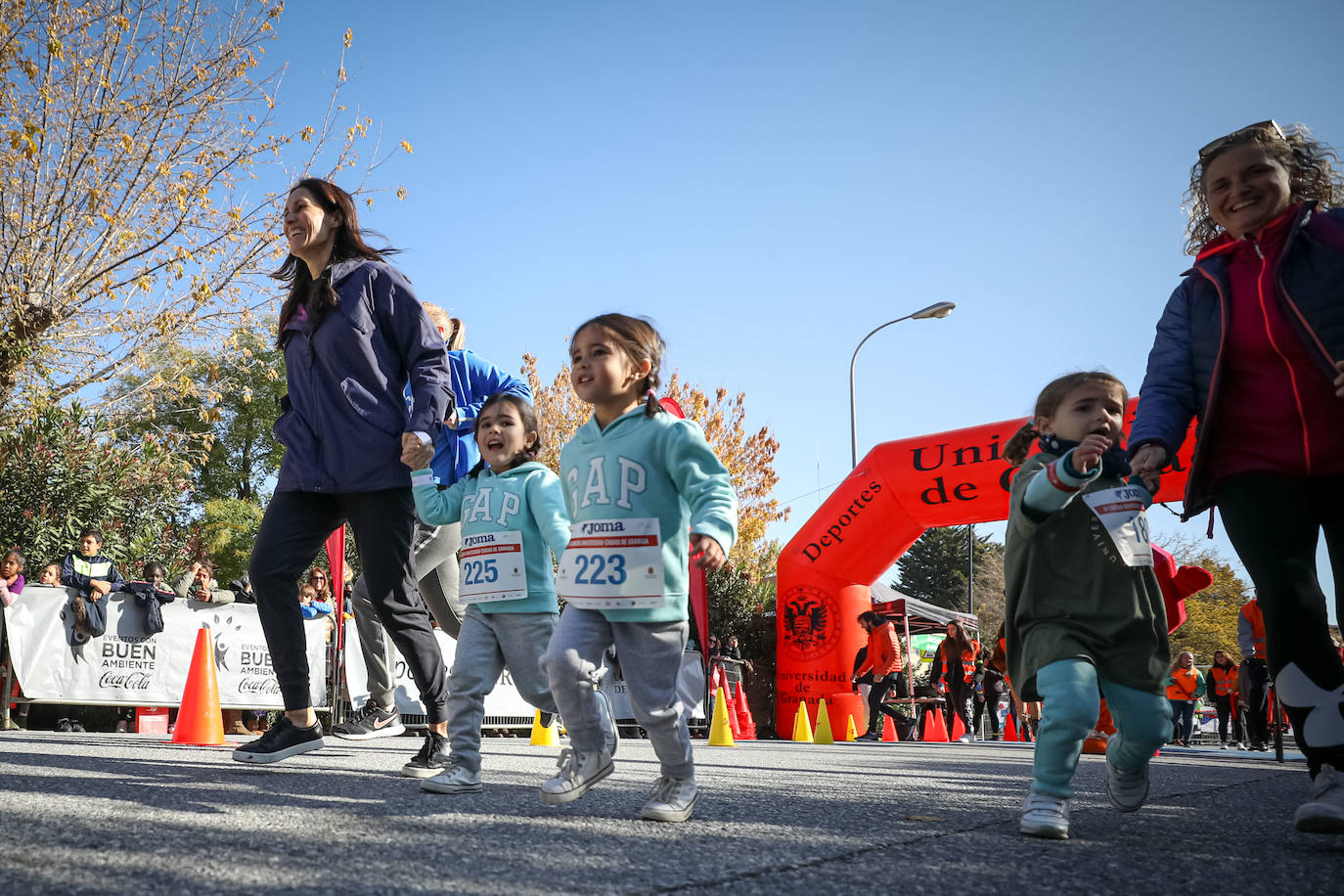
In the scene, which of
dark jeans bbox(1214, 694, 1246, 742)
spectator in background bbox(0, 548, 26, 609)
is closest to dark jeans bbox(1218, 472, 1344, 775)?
spectator in background bbox(0, 548, 26, 609)

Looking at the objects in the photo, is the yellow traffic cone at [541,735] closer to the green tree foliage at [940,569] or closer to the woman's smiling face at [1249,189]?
the woman's smiling face at [1249,189]

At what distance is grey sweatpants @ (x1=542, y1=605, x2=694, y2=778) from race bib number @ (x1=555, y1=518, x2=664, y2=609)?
8cm

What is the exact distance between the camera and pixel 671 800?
272 centimetres

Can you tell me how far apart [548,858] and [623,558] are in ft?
3.29

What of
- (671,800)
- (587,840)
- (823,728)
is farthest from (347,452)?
(823,728)

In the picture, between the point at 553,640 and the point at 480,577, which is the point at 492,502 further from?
the point at 553,640

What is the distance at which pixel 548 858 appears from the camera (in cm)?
198

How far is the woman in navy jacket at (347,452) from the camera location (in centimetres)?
380

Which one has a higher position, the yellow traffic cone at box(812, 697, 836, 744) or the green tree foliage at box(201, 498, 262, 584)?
the green tree foliage at box(201, 498, 262, 584)

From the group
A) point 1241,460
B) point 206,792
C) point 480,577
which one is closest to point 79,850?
point 206,792

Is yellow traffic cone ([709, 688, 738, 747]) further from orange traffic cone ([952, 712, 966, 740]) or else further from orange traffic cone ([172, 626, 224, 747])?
orange traffic cone ([952, 712, 966, 740])

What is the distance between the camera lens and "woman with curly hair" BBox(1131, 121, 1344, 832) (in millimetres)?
2699

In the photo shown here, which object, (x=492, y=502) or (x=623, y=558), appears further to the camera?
(x=492, y=502)

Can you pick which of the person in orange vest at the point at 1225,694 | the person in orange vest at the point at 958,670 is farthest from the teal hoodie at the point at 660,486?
the person in orange vest at the point at 1225,694
